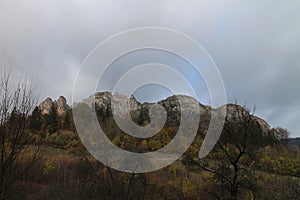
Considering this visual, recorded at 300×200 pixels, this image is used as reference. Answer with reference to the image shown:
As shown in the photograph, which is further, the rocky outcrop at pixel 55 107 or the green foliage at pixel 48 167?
the rocky outcrop at pixel 55 107

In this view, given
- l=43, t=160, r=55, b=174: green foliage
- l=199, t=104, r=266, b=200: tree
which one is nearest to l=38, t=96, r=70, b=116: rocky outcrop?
l=43, t=160, r=55, b=174: green foliage

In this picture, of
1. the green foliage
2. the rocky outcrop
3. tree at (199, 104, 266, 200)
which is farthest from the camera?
the rocky outcrop

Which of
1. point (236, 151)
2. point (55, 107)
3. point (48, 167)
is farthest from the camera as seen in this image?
point (55, 107)

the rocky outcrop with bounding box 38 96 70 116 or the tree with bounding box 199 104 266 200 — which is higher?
the rocky outcrop with bounding box 38 96 70 116

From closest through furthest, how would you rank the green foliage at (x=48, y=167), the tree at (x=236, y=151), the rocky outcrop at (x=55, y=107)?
the tree at (x=236, y=151) → the green foliage at (x=48, y=167) → the rocky outcrop at (x=55, y=107)

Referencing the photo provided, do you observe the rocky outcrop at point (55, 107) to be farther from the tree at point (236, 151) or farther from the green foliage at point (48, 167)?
the tree at point (236, 151)

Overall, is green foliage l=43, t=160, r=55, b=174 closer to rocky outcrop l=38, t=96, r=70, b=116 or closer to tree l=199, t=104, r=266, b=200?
rocky outcrop l=38, t=96, r=70, b=116

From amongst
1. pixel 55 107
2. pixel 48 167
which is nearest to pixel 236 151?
pixel 48 167

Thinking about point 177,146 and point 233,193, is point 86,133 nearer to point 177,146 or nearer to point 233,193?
point 177,146

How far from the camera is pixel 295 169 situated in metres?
25.9

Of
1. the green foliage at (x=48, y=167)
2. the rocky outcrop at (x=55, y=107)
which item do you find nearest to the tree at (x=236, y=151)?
the green foliage at (x=48, y=167)

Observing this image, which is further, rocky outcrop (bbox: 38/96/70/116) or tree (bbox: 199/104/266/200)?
rocky outcrop (bbox: 38/96/70/116)

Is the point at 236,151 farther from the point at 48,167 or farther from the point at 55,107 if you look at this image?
the point at 55,107

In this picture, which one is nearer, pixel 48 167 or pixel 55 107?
pixel 48 167
